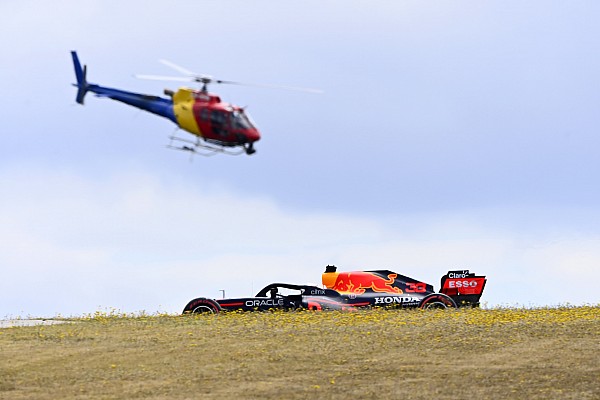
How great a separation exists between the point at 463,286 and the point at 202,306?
10.3 m

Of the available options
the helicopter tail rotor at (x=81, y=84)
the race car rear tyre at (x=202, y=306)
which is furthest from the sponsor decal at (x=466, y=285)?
the helicopter tail rotor at (x=81, y=84)

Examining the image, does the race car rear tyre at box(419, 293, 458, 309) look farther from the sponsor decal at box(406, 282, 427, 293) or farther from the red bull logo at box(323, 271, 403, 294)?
the red bull logo at box(323, 271, 403, 294)

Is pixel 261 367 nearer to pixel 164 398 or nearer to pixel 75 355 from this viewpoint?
pixel 164 398

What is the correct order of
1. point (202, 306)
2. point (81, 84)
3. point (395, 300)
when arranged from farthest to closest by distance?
point (395, 300) → point (202, 306) → point (81, 84)

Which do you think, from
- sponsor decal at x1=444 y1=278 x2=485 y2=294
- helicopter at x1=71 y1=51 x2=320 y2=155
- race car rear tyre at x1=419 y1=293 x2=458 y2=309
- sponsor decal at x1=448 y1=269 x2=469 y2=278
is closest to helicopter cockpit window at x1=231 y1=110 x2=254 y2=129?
helicopter at x1=71 y1=51 x2=320 y2=155

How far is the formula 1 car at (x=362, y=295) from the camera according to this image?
38906 millimetres

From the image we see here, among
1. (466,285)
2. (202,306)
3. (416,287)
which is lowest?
(202,306)

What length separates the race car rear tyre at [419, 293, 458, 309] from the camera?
3959 centimetres

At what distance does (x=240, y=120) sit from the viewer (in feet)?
75.5

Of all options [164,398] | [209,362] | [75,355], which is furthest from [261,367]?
[75,355]

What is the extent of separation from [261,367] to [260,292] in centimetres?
972

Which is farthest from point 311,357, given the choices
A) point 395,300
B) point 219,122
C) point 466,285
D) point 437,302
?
point 466,285

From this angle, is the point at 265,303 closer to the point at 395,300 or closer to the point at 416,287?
the point at 395,300

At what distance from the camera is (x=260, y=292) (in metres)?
39.5
